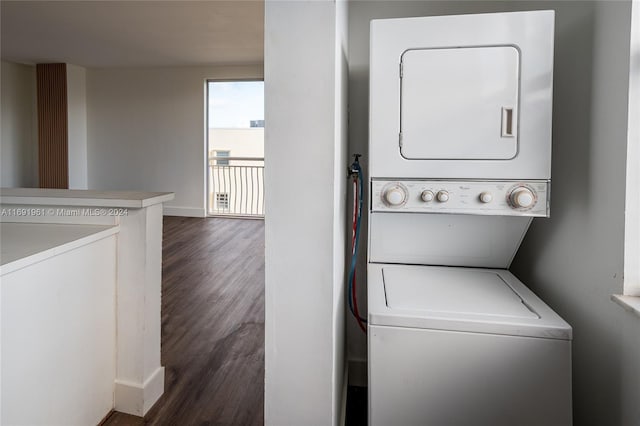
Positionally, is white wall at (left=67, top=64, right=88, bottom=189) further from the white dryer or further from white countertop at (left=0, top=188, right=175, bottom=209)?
the white dryer

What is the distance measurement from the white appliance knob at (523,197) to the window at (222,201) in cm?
683

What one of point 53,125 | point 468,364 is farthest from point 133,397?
point 53,125

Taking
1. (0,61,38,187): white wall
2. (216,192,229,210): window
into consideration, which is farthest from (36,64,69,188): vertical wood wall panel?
(216,192,229,210): window

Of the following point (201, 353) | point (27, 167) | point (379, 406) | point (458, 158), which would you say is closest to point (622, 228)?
point (458, 158)

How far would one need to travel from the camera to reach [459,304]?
128cm

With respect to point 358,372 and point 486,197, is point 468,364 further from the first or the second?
point 358,372

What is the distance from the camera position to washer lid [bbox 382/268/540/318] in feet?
4.07

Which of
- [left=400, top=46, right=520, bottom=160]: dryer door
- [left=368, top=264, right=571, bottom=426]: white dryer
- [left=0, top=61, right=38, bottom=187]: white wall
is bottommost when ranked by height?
[left=368, top=264, right=571, bottom=426]: white dryer

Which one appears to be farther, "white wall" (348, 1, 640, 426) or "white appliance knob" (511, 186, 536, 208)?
"white appliance knob" (511, 186, 536, 208)

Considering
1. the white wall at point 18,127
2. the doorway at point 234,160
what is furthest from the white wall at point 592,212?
the white wall at point 18,127

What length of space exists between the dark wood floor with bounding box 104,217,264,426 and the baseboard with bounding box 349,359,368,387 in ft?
1.53

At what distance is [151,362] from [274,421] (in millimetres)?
842

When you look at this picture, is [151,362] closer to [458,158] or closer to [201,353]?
[201,353]

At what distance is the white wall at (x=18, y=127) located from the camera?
652 cm
